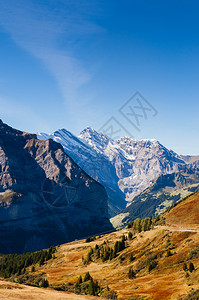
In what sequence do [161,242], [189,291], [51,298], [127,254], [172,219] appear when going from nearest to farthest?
1. [189,291]
2. [51,298]
3. [161,242]
4. [127,254]
5. [172,219]

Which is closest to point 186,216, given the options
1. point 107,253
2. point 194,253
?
point 107,253

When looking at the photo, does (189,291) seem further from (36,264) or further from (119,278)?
(36,264)

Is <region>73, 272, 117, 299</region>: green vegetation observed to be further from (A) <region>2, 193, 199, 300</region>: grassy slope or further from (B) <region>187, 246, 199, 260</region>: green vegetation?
(B) <region>187, 246, 199, 260</region>: green vegetation

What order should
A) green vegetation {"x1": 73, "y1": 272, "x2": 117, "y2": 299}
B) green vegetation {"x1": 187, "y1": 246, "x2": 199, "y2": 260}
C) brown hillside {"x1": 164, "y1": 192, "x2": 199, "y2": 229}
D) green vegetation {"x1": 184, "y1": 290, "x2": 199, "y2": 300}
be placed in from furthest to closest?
brown hillside {"x1": 164, "y1": 192, "x2": 199, "y2": 229}
green vegetation {"x1": 187, "y1": 246, "x2": 199, "y2": 260}
green vegetation {"x1": 73, "y1": 272, "x2": 117, "y2": 299}
green vegetation {"x1": 184, "y1": 290, "x2": 199, "y2": 300}

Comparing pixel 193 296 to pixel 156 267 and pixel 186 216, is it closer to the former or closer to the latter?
pixel 156 267

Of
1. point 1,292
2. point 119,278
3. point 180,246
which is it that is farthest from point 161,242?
point 1,292

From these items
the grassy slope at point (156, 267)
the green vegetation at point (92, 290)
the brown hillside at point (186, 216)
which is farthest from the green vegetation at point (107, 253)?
the green vegetation at point (92, 290)

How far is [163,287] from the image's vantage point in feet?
171

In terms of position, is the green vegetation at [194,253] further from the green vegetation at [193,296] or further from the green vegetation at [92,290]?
the green vegetation at [92,290]

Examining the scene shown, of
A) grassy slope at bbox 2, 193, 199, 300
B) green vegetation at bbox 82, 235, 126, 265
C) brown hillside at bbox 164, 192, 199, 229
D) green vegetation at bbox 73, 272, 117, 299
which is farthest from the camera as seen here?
green vegetation at bbox 82, 235, 126, 265

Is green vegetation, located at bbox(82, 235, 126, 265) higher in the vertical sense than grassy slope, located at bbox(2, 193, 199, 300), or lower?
lower

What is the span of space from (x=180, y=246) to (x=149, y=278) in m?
18.3

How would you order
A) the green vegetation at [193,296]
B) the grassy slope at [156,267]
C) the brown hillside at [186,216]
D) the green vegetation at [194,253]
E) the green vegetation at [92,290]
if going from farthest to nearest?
1. the brown hillside at [186,216]
2. the green vegetation at [194,253]
3. the green vegetation at [92,290]
4. the grassy slope at [156,267]
5. the green vegetation at [193,296]

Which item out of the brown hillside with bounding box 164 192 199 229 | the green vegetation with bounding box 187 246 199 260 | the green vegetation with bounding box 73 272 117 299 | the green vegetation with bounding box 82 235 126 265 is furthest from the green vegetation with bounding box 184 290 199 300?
the green vegetation with bounding box 82 235 126 265
